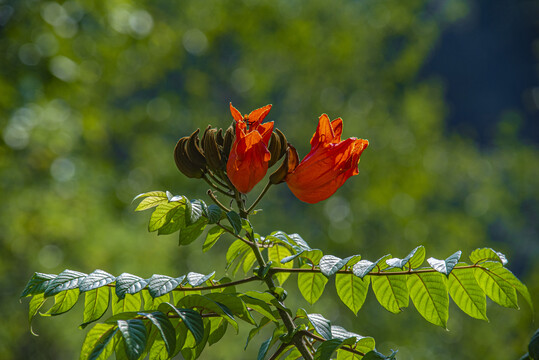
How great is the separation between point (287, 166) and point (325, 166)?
0.07 meters

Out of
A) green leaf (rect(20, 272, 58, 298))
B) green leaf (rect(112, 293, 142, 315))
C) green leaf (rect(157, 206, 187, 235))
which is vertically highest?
green leaf (rect(157, 206, 187, 235))

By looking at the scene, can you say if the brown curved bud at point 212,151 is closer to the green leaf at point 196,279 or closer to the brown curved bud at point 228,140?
the brown curved bud at point 228,140

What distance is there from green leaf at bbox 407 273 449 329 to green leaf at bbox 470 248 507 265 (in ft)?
0.20

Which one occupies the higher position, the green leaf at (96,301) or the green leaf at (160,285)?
the green leaf at (160,285)

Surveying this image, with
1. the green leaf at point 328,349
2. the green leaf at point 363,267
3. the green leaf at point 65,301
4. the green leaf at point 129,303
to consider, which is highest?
the green leaf at point 363,267

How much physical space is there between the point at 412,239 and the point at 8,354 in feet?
17.5

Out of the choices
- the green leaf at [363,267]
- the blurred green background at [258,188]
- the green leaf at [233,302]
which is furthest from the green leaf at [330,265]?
the blurred green background at [258,188]

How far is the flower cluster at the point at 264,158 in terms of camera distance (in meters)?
0.88

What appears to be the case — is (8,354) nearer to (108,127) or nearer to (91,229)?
(91,229)

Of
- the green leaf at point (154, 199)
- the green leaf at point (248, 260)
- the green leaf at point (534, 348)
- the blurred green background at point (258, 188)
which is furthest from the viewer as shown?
the blurred green background at point (258, 188)

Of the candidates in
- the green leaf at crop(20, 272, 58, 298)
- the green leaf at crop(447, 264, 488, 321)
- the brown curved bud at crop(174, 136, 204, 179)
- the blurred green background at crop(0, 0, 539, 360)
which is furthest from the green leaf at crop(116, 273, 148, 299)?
the blurred green background at crop(0, 0, 539, 360)

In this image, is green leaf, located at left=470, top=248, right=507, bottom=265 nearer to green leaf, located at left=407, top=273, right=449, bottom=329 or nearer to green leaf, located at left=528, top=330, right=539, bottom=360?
green leaf, located at left=407, top=273, right=449, bottom=329

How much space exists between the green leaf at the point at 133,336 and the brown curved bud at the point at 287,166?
36cm

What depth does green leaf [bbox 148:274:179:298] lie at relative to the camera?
716 millimetres
